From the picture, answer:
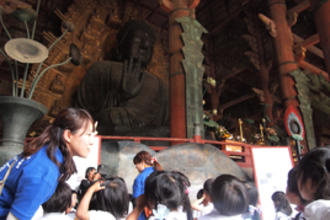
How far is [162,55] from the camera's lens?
8.20 metres

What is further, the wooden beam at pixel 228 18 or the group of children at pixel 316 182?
the wooden beam at pixel 228 18

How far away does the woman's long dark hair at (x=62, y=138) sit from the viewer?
965 mm

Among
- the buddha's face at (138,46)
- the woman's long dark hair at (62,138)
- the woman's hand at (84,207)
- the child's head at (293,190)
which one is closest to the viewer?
the woman's long dark hair at (62,138)

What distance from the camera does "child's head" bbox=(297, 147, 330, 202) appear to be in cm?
90

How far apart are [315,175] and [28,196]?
89 centimetres

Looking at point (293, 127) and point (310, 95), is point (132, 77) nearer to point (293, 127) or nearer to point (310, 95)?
point (293, 127)

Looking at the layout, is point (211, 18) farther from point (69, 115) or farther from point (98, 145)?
point (69, 115)

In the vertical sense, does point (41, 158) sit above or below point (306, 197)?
above

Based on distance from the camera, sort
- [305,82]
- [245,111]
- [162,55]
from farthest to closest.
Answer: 1. [245,111]
2. [162,55]
3. [305,82]

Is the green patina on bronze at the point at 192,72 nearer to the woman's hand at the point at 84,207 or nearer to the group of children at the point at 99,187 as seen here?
the group of children at the point at 99,187

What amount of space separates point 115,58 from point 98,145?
4150mm

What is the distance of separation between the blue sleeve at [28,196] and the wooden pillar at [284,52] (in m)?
5.95

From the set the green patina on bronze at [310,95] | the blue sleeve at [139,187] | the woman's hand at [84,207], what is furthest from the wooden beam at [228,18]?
the woman's hand at [84,207]

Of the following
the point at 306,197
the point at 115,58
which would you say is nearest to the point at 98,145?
the point at 306,197
